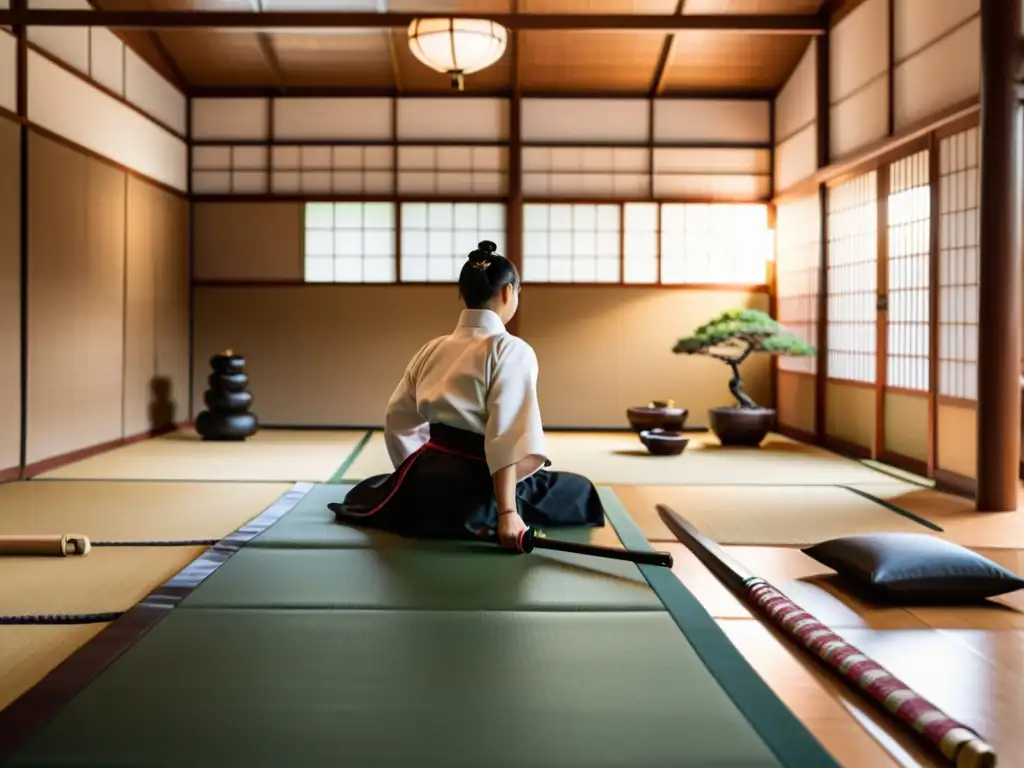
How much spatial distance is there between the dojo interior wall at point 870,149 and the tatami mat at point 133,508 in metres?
3.57

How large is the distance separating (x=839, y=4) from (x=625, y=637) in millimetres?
5906

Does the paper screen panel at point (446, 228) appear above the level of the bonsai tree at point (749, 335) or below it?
above

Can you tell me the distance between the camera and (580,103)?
333 inches

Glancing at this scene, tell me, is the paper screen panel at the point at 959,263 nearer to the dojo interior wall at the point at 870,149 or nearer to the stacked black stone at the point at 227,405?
the dojo interior wall at the point at 870,149

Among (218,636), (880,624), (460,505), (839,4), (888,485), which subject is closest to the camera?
(218,636)

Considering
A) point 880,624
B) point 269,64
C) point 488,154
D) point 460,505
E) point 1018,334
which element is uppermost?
point 269,64

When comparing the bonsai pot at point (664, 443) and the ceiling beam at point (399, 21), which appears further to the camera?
the bonsai pot at point (664, 443)

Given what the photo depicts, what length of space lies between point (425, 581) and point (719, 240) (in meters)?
6.43

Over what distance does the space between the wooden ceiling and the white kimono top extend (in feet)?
15.8

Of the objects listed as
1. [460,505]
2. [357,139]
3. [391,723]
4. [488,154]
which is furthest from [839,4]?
[391,723]

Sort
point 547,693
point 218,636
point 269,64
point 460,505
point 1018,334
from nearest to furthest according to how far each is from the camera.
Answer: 1. point 547,693
2. point 218,636
3. point 460,505
4. point 1018,334
5. point 269,64

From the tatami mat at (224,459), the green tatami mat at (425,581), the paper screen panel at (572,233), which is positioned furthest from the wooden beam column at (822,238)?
the green tatami mat at (425,581)

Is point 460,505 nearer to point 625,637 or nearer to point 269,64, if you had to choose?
point 625,637

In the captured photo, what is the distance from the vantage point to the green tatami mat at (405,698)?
1597 mm
